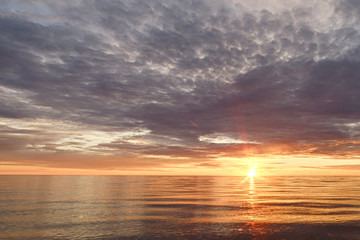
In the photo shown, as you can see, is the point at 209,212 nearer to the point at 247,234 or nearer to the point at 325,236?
the point at 247,234

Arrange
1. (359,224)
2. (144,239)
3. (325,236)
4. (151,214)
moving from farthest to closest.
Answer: (151,214) < (359,224) < (325,236) < (144,239)

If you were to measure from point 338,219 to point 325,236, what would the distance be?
35.3 ft

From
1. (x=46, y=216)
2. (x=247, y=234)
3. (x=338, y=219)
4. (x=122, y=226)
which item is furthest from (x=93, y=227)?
(x=338, y=219)

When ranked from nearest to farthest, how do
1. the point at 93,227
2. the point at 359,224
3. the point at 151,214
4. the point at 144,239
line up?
the point at 144,239
the point at 93,227
the point at 359,224
the point at 151,214

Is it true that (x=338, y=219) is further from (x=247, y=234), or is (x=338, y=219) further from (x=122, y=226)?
(x=122, y=226)

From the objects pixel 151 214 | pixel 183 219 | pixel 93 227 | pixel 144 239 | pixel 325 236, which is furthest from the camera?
pixel 151 214

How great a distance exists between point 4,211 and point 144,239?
26852 millimetres

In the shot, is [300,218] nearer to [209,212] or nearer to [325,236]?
[325,236]

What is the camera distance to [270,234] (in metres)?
27.9

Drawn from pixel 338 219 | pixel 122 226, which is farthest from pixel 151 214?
pixel 338 219

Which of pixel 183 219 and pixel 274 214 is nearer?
pixel 183 219

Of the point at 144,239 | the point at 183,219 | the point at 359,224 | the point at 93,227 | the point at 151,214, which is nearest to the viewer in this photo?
the point at 144,239

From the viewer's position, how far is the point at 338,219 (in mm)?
36031

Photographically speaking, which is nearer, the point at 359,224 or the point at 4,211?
the point at 359,224
